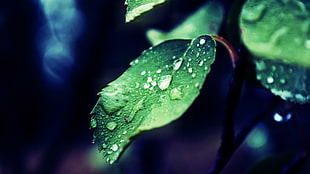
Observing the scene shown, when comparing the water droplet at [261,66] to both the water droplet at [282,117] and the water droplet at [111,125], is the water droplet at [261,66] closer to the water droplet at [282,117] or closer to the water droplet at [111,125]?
the water droplet at [111,125]

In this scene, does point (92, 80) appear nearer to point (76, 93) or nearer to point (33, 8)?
point (76, 93)

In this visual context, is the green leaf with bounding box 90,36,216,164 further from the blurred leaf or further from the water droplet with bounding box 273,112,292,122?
the water droplet with bounding box 273,112,292,122

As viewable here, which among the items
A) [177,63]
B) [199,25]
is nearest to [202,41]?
[177,63]

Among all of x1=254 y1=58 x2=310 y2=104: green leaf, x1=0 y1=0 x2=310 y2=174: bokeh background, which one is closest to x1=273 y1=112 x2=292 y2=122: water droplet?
x1=0 y1=0 x2=310 y2=174: bokeh background

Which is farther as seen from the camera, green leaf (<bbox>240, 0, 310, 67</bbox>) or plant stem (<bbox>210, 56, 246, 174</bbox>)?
plant stem (<bbox>210, 56, 246, 174</bbox>)

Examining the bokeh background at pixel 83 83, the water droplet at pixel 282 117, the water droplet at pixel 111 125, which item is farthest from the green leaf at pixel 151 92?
the water droplet at pixel 282 117

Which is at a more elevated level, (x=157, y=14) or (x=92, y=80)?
(x=157, y=14)

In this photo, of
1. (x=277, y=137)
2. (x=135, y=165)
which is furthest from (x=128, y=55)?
(x=135, y=165)
